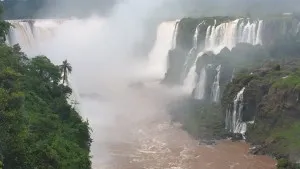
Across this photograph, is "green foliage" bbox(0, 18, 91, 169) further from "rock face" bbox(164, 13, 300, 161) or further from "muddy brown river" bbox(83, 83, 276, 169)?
"rock face" bbox(164, 13, 300, 161)

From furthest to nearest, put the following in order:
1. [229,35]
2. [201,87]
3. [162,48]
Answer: [162,48] < [229,35] < [201,87]

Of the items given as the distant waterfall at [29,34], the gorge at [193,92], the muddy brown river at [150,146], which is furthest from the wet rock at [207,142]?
the distant waterfall at [29,34]

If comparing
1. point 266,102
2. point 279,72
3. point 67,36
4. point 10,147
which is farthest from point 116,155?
point 67,36

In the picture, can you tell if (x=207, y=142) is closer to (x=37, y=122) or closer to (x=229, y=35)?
(x=37, y=122)

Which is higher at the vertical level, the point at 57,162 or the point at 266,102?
the point at 266,102

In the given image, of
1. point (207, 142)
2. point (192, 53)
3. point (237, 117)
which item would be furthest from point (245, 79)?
point (192, 53)

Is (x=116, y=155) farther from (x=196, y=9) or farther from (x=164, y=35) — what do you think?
(x=196, y=9)
